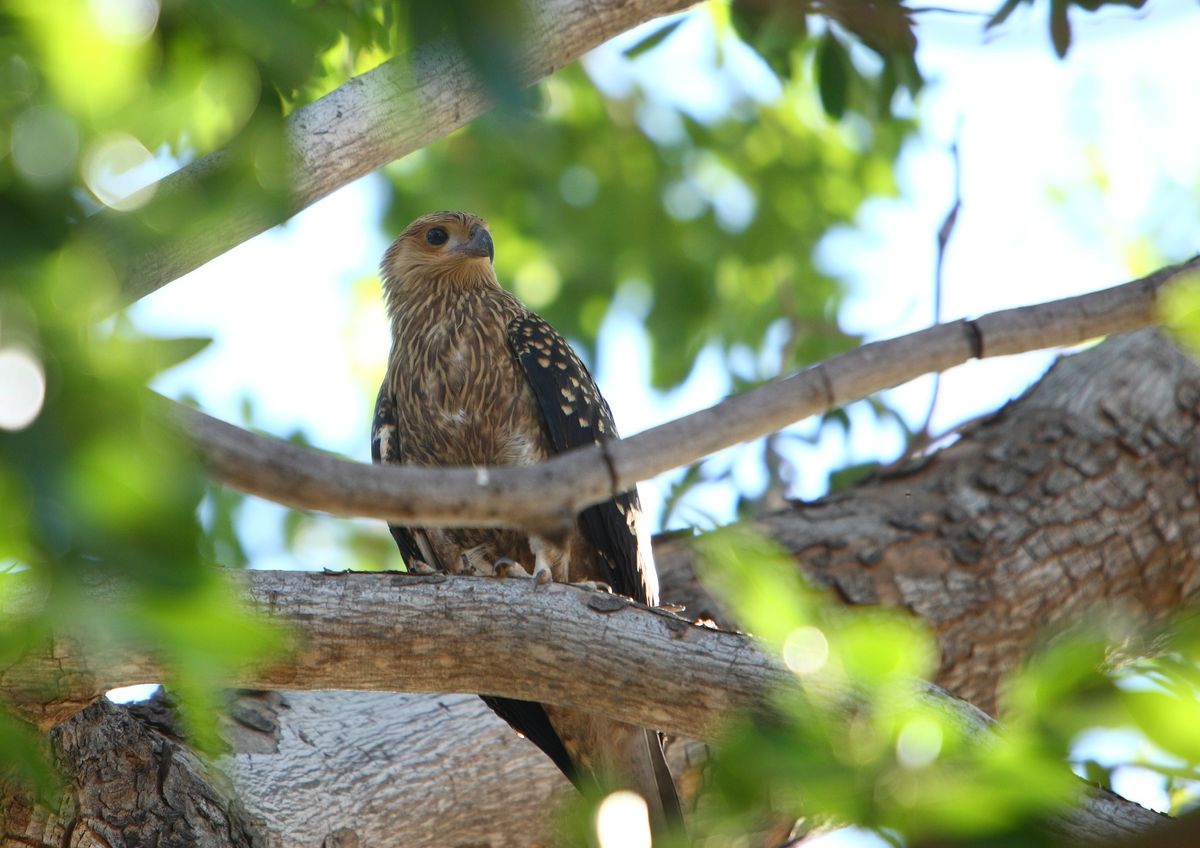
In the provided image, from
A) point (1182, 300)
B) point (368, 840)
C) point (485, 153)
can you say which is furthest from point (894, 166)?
point (1182, 300)

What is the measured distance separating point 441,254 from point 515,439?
1299 millimetres

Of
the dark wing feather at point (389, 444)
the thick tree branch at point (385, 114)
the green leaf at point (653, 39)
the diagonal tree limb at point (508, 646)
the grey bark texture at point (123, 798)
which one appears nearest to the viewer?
the thick tree branch at point (385, 114)

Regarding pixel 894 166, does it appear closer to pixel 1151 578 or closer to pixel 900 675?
pixel 1151 578

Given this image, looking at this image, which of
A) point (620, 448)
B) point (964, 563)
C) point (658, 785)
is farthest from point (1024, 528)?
point (620, 448)

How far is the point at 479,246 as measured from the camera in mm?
5258

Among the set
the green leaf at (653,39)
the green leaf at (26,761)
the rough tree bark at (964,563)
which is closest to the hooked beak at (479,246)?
the green leaf at (653,39)

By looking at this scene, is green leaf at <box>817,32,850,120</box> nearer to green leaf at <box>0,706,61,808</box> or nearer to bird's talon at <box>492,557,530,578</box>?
bird's talon at <box>492,557,530,578</box>

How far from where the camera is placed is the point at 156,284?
173 centimetres

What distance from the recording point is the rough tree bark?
3564 millimetres

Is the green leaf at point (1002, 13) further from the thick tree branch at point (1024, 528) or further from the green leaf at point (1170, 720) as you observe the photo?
the green leaf at point (1170, 720)

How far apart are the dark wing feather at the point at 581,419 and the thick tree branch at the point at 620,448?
204 centimetres

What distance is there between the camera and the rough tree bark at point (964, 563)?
140 inches

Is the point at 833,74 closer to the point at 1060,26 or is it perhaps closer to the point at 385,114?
the point at 1060,26

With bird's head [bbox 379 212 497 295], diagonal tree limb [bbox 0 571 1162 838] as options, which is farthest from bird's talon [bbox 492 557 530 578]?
bird's head [bbox 379 212 497 295]
